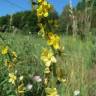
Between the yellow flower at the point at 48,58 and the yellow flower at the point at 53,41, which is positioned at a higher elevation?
the yellow flower at the point at 53,41

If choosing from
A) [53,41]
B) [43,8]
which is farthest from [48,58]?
[43,8]

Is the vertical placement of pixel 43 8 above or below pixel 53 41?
above

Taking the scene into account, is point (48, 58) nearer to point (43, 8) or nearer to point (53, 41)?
point (53, 41)

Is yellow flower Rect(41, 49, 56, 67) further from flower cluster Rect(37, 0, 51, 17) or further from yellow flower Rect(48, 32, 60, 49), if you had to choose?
flower cluster Rect(37, 0, 51, 17)

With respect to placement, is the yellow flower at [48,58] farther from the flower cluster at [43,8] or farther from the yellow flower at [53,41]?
the flower cluster at [43,8]

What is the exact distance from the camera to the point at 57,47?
4.16ft

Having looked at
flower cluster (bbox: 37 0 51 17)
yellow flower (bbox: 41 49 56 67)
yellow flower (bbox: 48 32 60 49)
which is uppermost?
flower cluster (bbox: 37 0 51 17)

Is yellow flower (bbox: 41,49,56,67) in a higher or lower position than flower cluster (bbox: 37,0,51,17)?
lower

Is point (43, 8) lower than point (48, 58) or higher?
higher

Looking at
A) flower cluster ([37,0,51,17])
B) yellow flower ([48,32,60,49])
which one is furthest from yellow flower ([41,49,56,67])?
flower cluster ([37,0,51,17])

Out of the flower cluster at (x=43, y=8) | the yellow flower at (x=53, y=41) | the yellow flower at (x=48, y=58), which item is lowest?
the yellow flower at (x=48, y=58)

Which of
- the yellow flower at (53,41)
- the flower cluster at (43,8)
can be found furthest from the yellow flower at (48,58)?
the flower cluster at (43,8)

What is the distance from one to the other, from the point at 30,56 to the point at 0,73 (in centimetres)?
169

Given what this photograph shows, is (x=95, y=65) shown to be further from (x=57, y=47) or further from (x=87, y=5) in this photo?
(x=57, y=47)
